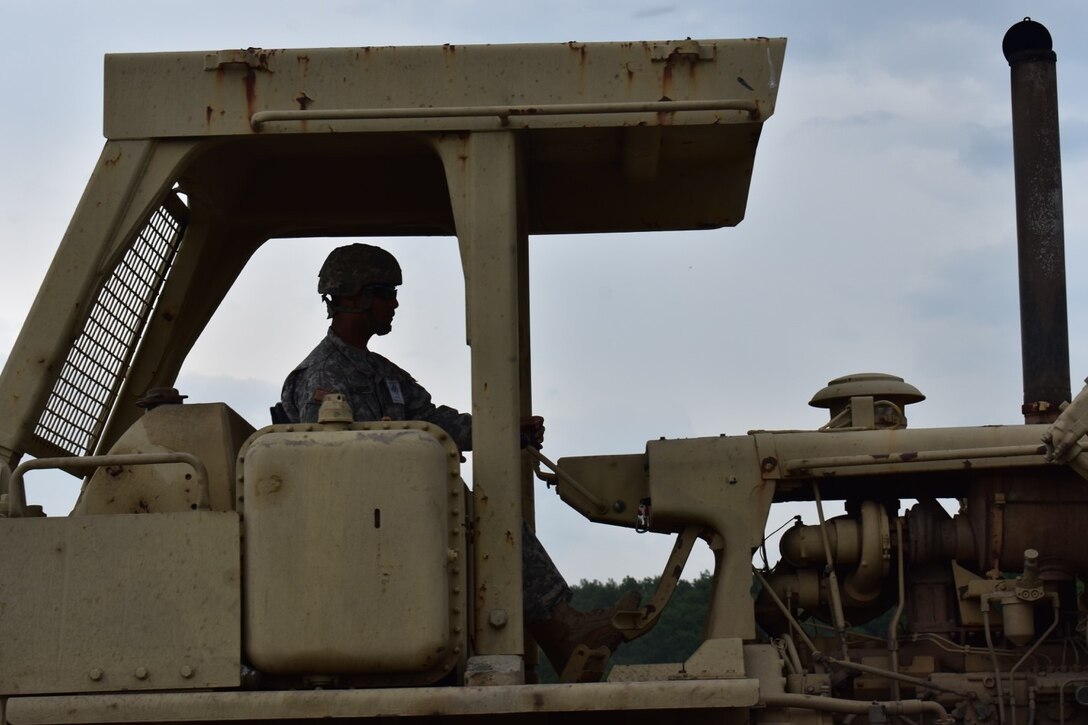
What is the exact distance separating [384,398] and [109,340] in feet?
3.35

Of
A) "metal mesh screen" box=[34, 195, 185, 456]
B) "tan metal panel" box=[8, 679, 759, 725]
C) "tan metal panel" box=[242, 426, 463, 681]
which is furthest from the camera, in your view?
"metal mesh screen" box=[34, 195, 185, 456]

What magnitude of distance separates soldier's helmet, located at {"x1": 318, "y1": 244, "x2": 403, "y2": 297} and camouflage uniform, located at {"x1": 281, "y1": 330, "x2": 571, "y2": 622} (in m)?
0.19

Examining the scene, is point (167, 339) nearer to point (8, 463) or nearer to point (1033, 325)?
point (8, 463)

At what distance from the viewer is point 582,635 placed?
20.1ft

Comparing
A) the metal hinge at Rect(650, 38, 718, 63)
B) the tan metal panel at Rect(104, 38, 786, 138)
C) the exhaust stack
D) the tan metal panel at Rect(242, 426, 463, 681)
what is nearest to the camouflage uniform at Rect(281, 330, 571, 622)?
the tan metal panel at Rect(242, 426, 463, 681)

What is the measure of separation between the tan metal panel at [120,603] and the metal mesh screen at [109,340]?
66 centimetres

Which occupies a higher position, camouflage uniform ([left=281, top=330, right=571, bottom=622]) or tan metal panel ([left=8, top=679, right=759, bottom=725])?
camouflage uniform ([left=281, top=330, right=571, bottom=622])

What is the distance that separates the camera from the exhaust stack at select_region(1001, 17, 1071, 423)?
7.45 m

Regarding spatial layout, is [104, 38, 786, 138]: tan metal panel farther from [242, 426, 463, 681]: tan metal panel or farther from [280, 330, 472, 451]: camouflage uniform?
[242, 426, 463, 681]: tan metal panel

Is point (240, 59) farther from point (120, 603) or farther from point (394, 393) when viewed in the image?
point (120, 603)

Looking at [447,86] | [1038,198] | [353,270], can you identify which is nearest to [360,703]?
[353,270]

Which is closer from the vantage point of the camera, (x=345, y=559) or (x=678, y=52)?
(x=345, y=559)

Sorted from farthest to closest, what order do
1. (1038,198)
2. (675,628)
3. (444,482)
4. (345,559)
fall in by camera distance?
(675,628) < (1038,198) < (444,482) < (345,559)

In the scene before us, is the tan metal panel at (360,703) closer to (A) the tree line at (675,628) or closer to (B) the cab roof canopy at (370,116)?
(B) the cab roof canopy at (370,116)
